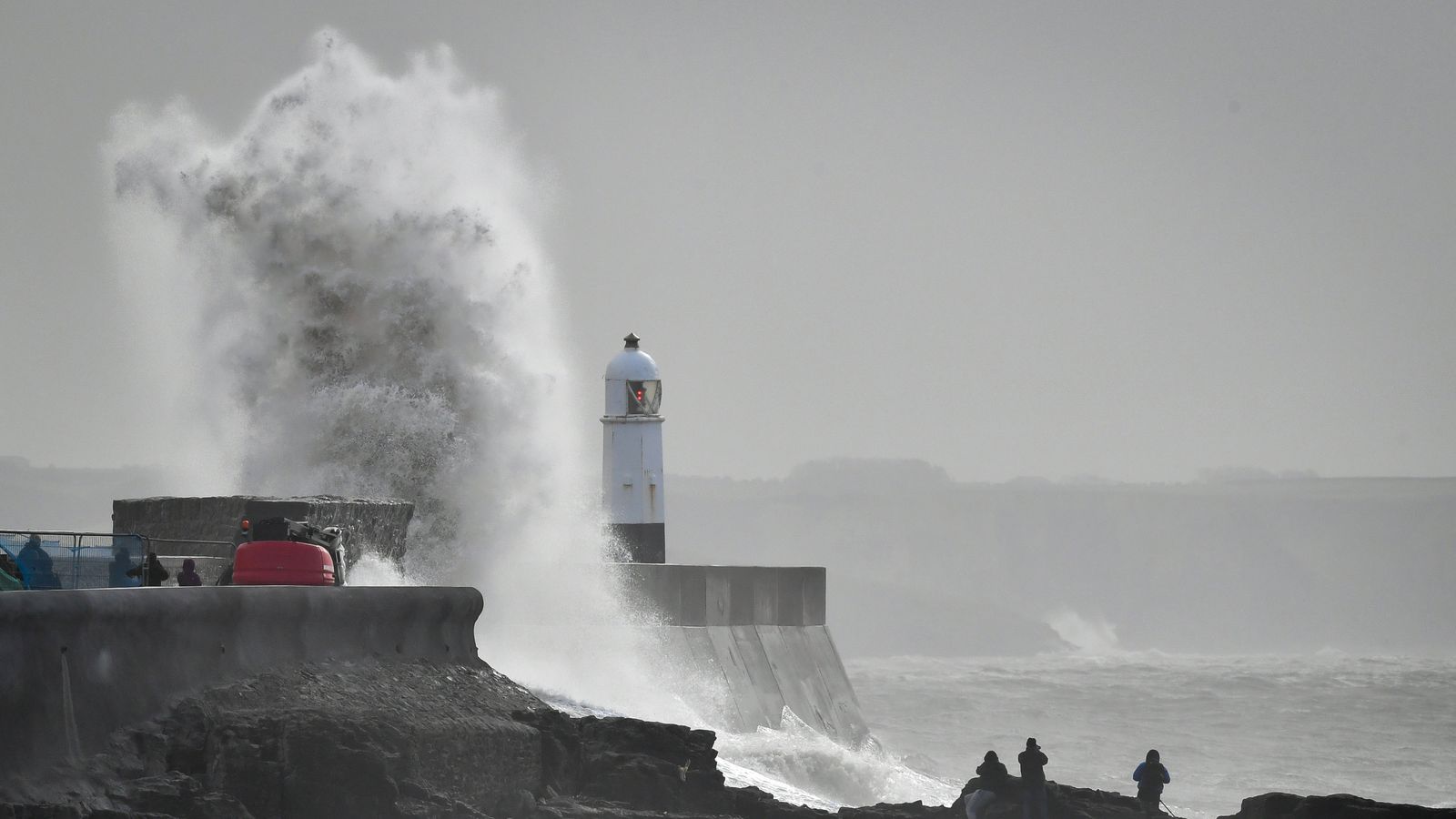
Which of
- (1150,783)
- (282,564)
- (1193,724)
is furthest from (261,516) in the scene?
(1193,724)

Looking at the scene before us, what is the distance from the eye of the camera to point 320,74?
21.3 metres

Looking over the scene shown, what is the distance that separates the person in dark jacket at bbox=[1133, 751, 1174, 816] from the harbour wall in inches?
253

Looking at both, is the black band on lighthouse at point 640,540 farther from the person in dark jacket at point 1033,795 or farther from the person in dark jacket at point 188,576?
the person in dark jacket at point 1033,795

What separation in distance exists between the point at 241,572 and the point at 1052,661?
5153 cm

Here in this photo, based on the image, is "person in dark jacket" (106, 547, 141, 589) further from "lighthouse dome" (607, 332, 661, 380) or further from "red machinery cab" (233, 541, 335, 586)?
"lighthouse dome" (607, 332, 661, 380)

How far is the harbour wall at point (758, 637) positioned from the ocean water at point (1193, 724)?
120 cm

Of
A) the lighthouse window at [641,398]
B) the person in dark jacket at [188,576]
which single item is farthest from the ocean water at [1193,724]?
the person in dark jacket at [188,576]

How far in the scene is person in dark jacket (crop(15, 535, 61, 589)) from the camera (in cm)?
945

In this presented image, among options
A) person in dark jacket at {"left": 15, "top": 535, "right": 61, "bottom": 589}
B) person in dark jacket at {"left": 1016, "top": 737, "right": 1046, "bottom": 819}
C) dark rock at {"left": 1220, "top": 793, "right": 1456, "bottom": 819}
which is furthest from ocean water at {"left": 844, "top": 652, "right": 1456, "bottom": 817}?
person in dark jacket at {"left": 15, "top": 535, "right": 61, "bottom": 589}

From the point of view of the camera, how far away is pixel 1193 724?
3231 centimetres

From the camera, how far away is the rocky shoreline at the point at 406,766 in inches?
319

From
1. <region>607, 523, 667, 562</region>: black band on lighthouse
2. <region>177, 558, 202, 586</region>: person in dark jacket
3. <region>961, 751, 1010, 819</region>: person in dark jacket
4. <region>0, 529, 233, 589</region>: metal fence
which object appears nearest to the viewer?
<region>0, 529, 233, 589</region>: metal fence

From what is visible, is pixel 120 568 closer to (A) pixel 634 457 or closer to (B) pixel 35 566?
(B) pixel 35 566

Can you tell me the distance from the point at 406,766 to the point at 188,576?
8.43 feet
